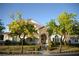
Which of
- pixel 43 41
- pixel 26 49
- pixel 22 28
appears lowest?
pixel 26 49

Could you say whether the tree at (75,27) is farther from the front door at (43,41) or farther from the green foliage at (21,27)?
the green foliage at (21,27)

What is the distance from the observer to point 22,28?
2.14m

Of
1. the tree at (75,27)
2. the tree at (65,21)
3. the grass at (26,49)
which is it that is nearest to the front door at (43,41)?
the grass at (26,49)

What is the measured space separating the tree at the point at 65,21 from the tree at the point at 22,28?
351mm

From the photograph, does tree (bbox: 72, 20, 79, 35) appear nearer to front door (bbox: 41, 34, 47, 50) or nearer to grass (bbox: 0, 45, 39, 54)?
front door (bbox: 41, 34, 47, 50)

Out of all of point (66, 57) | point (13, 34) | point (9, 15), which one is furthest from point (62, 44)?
point (9, 15)

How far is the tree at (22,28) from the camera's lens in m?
2.12

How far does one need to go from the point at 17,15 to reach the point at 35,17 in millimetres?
230

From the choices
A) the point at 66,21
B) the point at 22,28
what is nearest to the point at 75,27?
the point at 66,21

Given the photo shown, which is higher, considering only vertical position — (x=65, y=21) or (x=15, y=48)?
(x=65, y=21)

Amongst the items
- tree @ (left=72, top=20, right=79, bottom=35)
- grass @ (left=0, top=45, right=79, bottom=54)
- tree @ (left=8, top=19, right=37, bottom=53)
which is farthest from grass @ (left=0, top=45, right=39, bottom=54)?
tree @ (left=72, top=20, right=79, bottom=35)

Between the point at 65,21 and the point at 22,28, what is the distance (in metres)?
0.55

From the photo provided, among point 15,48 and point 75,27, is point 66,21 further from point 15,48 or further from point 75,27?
point 15,48

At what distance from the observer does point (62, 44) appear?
211cm
